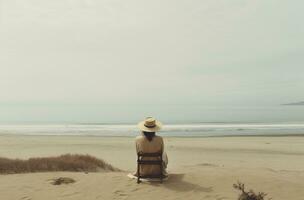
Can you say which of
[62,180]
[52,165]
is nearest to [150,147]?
[62,180]

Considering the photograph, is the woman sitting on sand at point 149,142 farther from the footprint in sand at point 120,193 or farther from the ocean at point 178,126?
the ocean at point 178,126

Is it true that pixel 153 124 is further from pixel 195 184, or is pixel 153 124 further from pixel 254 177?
pixel 254 177

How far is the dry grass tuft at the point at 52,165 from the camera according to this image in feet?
43.2

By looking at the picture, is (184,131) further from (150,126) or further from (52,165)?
(150,126)

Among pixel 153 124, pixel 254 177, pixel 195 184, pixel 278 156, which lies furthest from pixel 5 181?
pixel 278 156

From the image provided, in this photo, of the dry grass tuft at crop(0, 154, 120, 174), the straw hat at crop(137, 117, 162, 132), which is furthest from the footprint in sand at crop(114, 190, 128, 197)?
the dry grass tuft at crop(0, 154, 120, 174)

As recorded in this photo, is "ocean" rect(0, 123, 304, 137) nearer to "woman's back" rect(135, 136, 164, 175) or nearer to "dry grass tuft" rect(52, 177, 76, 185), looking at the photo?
"dry grass tuft" rect(52, 177, 76, 185)

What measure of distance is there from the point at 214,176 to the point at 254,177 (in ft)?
3.16

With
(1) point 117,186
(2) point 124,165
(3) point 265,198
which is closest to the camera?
(3) point 265,198

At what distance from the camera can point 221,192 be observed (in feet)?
32.3

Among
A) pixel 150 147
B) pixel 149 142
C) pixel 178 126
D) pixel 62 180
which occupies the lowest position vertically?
pixel 62 180

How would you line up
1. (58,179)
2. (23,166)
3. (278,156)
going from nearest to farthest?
(58,179) → (23,166) → (278,156)

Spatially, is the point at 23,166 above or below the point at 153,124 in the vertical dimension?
below

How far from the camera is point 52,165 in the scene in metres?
13.6
